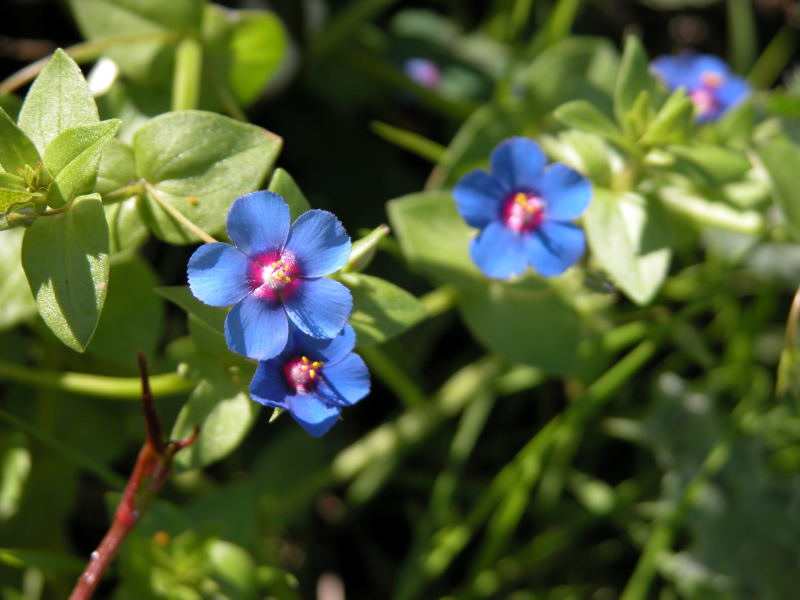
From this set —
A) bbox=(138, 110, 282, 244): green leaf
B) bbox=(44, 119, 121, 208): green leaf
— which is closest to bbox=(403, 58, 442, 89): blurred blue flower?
bbox=(138, 110, 282, 244): green leaf

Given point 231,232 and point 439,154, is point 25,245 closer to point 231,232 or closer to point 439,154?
point 231,232

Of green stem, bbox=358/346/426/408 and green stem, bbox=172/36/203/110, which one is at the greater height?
green stem, bbox=172/36/203/110

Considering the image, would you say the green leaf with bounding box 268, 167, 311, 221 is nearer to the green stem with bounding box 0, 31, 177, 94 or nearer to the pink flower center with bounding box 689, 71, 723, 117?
the green stem with bounding box 0, 31, 177, 94

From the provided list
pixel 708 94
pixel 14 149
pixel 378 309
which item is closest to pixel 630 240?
pixel 378 309

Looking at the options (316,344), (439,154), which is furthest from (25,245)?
(439,154)

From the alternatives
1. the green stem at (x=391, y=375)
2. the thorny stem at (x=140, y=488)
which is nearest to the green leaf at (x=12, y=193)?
the thorny stem at (x=140, y=488)

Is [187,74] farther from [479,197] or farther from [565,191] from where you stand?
[565,191]

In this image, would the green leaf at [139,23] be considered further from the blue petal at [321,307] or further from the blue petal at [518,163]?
the blue petal at [321,307]
